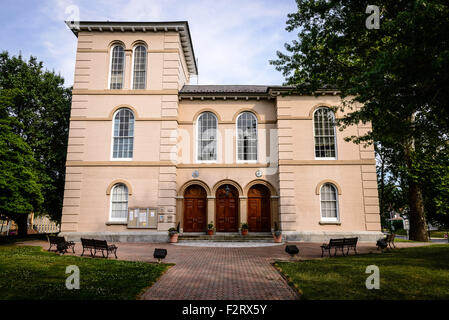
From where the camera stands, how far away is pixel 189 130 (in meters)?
19.2

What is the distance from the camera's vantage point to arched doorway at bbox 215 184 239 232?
61.0ft

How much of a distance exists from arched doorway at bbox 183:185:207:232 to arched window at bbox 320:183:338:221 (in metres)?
7.62

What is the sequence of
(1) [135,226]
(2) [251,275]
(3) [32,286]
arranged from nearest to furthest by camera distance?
1. (3) [32,286]
2. (2) [251,275]
3. (1) [135,226]

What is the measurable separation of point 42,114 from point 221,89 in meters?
13.5

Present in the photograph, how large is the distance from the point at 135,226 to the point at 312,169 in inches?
457

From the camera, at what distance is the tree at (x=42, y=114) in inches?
779

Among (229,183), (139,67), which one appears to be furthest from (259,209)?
(139,67)

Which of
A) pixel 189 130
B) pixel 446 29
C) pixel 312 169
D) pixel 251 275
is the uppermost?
pixel 189 130

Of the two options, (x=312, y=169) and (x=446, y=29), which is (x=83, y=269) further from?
(x=312, y=169)

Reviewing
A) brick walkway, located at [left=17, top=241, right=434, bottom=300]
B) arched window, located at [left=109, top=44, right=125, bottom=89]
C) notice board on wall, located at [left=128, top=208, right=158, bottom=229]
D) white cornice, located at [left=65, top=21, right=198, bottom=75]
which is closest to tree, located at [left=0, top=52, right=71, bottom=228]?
white cornice, located at [left=65, top=21, right=198, bottom=75]

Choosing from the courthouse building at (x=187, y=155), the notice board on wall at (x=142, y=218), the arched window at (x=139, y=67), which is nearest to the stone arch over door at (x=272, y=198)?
the courthouse building at (x=187, y=155)

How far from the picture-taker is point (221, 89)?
21.6 metres

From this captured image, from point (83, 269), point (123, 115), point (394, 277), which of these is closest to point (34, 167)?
point (123, 115)

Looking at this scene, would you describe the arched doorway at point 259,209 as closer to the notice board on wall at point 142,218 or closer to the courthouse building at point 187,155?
the courthouse building at point 187,155
